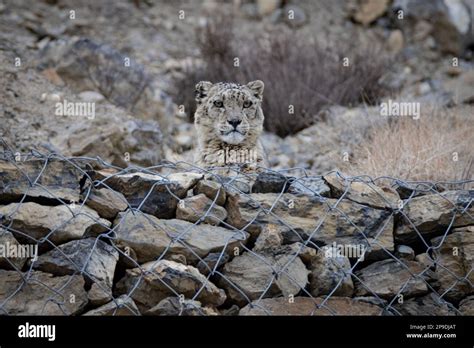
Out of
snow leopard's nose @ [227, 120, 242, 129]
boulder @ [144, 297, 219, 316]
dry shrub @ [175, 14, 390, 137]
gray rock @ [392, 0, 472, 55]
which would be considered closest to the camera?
boulder @ [144, 297, 219, 316]

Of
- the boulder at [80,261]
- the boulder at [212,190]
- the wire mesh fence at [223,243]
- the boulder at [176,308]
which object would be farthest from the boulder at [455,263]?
the boulder at [80,261]

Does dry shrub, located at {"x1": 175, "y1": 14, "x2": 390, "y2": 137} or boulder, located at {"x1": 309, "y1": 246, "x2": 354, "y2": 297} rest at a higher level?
dry shrub, located at {"x1": 175, "y1": 14, "x2": 390, "y2": 137}

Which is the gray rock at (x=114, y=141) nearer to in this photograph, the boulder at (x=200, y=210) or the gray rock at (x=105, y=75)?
the gray rock at (x=105, y=75)

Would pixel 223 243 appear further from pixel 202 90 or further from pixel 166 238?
pixel 202 90

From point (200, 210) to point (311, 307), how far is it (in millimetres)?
804

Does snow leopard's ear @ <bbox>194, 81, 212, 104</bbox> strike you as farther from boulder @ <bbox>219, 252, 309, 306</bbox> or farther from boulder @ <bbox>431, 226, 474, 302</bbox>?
boulder @ <bbox>431, 226, 474, 302</bbox>

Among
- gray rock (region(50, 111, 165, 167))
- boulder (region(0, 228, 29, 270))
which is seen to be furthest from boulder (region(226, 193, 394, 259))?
gray rock (region(50, 111, 165, 167))

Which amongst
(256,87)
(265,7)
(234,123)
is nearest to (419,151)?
(256,87)

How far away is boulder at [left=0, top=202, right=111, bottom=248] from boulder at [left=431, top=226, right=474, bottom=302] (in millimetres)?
1909

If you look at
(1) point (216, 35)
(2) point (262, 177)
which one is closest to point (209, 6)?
(1) point (216, 35)

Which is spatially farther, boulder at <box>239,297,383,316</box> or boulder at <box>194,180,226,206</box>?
boulder at <box>194,180,226,206</box>

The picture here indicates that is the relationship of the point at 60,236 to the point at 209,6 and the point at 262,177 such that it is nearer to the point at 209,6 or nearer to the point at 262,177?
the point at 262,177

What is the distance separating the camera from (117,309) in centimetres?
358

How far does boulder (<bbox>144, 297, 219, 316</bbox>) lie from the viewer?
3.65 m
